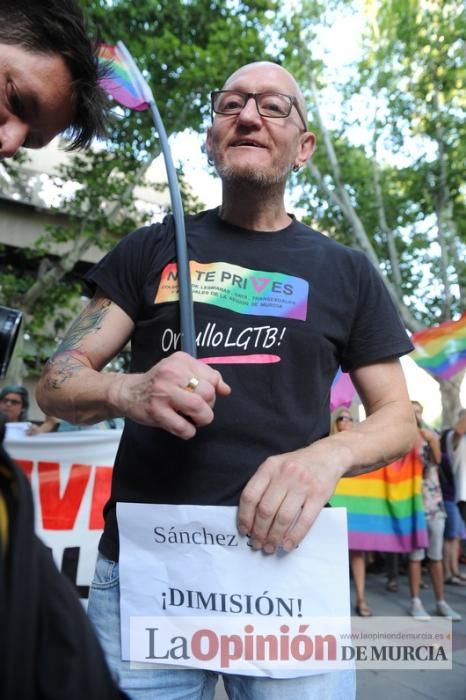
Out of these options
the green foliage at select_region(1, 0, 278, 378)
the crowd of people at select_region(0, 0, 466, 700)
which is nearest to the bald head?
the crowd of people at select_region(0, 0, 466, 700)

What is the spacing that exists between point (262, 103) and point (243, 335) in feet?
2.17

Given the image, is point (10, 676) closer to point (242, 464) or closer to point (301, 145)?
point (242, 464)

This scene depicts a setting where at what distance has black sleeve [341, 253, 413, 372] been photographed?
60.9 inches

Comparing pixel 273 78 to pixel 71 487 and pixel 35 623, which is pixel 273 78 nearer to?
pixel 35 623

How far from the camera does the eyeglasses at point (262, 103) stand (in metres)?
1.64

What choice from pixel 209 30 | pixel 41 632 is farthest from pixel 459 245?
pixel 41 632

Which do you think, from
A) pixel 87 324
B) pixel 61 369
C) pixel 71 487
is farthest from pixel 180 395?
pixel 71 487

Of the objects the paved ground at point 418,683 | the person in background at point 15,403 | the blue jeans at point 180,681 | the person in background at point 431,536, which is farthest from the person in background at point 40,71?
the person in background at point 15,403

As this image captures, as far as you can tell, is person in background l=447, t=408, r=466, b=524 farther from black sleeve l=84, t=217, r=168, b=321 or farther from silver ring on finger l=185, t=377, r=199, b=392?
silver ring on finger l=185, t=377, r=199, b=392

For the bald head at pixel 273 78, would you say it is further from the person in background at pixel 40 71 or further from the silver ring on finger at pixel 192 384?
the silver ring on finger at pixel 192 384

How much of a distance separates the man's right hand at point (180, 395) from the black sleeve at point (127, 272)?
0.45 m

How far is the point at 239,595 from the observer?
4.19ft

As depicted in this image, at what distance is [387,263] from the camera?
1580cm

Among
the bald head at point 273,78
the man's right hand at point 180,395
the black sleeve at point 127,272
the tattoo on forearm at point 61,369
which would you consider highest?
the bald head at point 273,78
